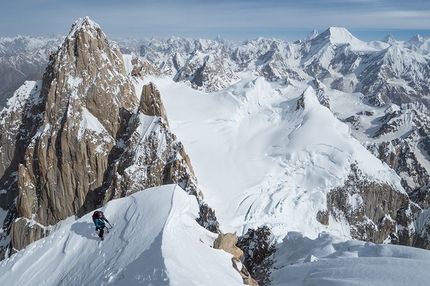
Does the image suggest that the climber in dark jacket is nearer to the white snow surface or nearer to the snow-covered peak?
the white snow surface

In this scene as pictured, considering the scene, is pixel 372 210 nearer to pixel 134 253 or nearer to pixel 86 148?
pixel 134 253

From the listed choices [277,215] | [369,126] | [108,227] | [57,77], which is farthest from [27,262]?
[369,126]

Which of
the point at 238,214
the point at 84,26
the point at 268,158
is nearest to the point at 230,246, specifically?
the point at 238,214

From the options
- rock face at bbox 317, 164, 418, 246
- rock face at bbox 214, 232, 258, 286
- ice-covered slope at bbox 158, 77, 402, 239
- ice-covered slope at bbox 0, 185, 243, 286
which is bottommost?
rock face at bbox 317, 164, 418, 246

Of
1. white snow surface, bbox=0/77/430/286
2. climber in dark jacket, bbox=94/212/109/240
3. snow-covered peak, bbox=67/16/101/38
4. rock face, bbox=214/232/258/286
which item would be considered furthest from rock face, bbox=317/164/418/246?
snow-covered peak, bbox=67/16/101/38

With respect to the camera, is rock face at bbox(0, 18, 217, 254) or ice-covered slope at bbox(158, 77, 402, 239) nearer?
rock face at bbox(0, 18, 217, 254)

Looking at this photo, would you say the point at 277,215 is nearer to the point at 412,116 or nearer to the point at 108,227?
the point at 108,227
